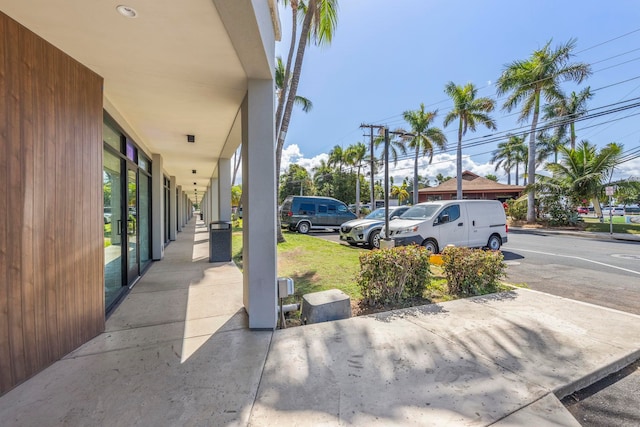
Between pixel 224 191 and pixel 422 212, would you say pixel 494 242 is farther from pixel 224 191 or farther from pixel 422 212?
pixel 224 191

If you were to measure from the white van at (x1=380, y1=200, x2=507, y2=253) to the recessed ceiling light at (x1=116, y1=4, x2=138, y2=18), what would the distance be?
648 centimetres

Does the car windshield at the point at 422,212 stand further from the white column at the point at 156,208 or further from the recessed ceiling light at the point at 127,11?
the recessed ceiling light at the point at 127,11

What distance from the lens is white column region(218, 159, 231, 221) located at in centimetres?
858

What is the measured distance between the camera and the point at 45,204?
2559 millimetres

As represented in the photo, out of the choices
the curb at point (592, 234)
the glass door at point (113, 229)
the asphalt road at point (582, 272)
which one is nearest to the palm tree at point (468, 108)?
the curb at point (592, 234)

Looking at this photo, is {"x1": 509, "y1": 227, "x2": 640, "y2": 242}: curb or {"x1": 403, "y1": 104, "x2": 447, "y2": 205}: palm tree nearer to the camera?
{"x1": 509, "y1": 227, "x2": 640, "y2": 242}: curb

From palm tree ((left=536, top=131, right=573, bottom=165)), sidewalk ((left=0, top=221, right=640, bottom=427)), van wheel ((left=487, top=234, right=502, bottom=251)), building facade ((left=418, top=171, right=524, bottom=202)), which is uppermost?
palm tree ((left=536, top=131, right=573, bottom=165))

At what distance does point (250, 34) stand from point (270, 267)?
2.31 metres

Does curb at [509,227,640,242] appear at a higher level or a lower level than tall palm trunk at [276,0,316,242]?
lower

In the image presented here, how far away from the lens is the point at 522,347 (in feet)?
9.57

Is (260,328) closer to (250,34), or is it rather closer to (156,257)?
(250,34)

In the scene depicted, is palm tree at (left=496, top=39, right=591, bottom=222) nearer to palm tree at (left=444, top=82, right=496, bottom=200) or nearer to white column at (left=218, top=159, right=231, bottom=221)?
palm tree at (left=444, top=82, right=496, bottom=200)

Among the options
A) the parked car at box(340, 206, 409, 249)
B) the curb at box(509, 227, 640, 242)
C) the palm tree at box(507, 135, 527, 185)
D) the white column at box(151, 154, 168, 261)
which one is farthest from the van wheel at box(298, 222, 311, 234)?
the palm tree at box(507, 135, 527, 185)

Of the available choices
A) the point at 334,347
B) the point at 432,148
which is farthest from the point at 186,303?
the point at 432,148
